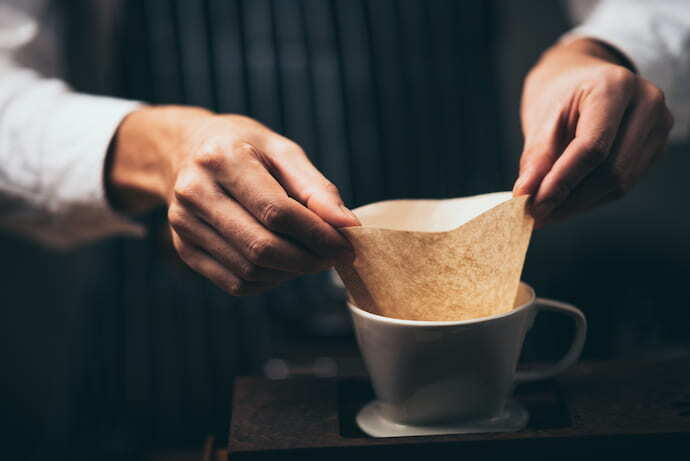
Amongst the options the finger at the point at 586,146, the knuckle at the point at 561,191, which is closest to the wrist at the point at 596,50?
the finger at the point at 586,146

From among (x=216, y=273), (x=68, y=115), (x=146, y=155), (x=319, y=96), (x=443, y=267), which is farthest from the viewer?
(x=319, y=96)

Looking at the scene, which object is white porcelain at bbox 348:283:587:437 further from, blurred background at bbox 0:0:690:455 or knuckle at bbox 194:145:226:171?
blurred background at bbox 0:0:690:455

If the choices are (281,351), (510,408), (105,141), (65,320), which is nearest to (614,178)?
(510,408)

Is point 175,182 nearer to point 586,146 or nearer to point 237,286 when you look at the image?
point 237,286

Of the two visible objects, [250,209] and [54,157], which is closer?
[250,209]

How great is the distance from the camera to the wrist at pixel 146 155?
87 centimetres

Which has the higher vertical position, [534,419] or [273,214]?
[273,214]

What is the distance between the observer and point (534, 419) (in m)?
0.73

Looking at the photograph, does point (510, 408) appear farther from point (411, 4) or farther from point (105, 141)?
point (411, 4)

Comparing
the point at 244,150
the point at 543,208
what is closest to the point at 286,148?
the point at 244,150

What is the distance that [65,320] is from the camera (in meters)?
1.85

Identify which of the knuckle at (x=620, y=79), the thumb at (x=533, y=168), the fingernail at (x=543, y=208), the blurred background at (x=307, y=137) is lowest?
the blurred background at (x=307, y=137)

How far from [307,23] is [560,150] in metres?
0.79

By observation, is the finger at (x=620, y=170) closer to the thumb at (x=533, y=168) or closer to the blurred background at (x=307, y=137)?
the thumb at (x=533, y=168)
